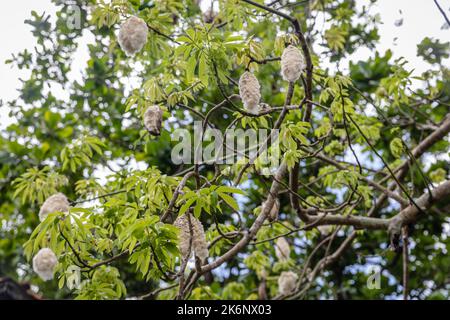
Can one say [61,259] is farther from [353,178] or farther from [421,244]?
[421,244]

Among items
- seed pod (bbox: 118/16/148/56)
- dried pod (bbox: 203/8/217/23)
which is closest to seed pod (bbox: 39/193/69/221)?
seed pod (bbox: 118/16/148/56)

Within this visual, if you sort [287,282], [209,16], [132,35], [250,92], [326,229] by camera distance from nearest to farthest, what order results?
[250,92], [132,35], [209,16], [287,282], [326,229]

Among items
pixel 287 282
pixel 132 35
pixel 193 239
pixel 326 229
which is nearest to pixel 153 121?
pixel 132 35

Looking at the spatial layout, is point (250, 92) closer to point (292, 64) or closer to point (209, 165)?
point (292, 64)

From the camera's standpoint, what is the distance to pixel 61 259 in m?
2.21

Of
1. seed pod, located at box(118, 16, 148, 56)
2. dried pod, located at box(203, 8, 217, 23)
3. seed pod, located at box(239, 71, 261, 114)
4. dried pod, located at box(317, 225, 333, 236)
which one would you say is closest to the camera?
seed pod, located at box(239, 71, 261, 114)

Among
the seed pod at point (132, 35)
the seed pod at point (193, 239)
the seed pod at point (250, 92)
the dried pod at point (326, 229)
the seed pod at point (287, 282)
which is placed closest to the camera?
the seed pod at point (193, 239)

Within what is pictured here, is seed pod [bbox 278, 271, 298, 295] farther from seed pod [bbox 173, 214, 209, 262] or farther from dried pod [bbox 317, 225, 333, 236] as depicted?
seed pod [bbox 173, 214, 209, 262]

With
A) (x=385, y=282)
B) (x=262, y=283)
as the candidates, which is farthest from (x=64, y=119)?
(x=385, y=282)

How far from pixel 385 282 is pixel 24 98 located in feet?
9.58

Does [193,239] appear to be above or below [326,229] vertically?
below

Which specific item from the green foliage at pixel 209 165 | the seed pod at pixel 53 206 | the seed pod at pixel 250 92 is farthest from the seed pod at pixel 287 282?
the seed pod at pixel 250 92

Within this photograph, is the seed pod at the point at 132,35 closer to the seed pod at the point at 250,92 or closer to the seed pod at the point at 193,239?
the seed pod at the point at 250,92

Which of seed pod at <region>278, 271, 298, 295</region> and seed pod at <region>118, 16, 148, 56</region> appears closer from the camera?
seed pod at <region>118, 16, 148, 56</region>
